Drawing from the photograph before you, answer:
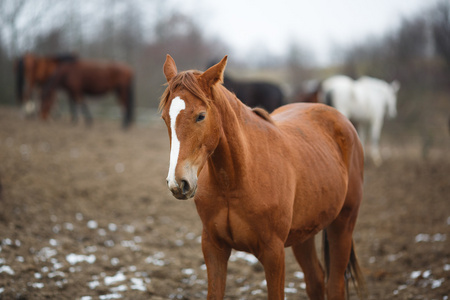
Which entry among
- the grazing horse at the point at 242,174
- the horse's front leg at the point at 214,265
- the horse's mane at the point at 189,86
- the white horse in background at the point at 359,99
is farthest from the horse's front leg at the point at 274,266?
the white horse in background at the point at 359,99

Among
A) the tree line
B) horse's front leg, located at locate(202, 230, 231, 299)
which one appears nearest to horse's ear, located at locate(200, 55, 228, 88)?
horse's front leg, located at locate(202, 230, 231, 299)

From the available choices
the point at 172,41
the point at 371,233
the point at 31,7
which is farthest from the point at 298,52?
the point at 371,233

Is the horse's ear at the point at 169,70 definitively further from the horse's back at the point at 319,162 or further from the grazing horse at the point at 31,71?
the grazing horse at the point at 31,71

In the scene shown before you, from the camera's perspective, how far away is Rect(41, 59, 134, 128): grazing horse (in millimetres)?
13078

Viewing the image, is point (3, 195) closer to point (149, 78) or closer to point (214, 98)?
point (214, 98)

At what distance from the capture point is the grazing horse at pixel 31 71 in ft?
43.5

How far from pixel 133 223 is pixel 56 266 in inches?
71.3

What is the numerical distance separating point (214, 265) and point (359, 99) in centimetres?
816

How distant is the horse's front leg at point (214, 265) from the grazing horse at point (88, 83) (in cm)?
1153

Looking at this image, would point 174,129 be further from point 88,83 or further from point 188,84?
point 88,83

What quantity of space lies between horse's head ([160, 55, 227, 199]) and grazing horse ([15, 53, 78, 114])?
12.8m

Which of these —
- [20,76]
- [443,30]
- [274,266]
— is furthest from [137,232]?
[20,76]

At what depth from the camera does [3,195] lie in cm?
540

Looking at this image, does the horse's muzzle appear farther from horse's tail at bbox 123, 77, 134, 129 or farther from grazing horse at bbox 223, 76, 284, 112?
horse's tail at bbox 123, 77, 134, 129
